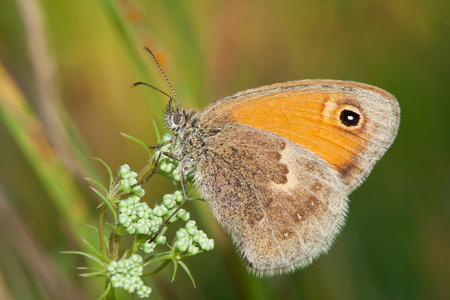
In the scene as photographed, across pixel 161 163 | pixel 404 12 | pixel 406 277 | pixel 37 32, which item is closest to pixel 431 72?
pixel 404 12

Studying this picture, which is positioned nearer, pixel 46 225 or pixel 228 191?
pixel 228 191

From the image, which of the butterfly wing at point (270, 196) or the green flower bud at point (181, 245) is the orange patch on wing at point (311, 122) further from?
the green flower bud at point (181, 245)

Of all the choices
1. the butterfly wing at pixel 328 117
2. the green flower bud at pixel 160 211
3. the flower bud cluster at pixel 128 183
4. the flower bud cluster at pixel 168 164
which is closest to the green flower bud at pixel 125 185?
the flower bud cluster at pixel 128 183

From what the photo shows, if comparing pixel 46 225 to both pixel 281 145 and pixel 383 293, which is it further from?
pixel 383 293

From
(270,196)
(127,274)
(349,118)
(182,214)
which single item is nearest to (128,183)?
(182,214)

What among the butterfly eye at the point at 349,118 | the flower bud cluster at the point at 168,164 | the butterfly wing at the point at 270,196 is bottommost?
the butterfly wing at the point at 270,196
